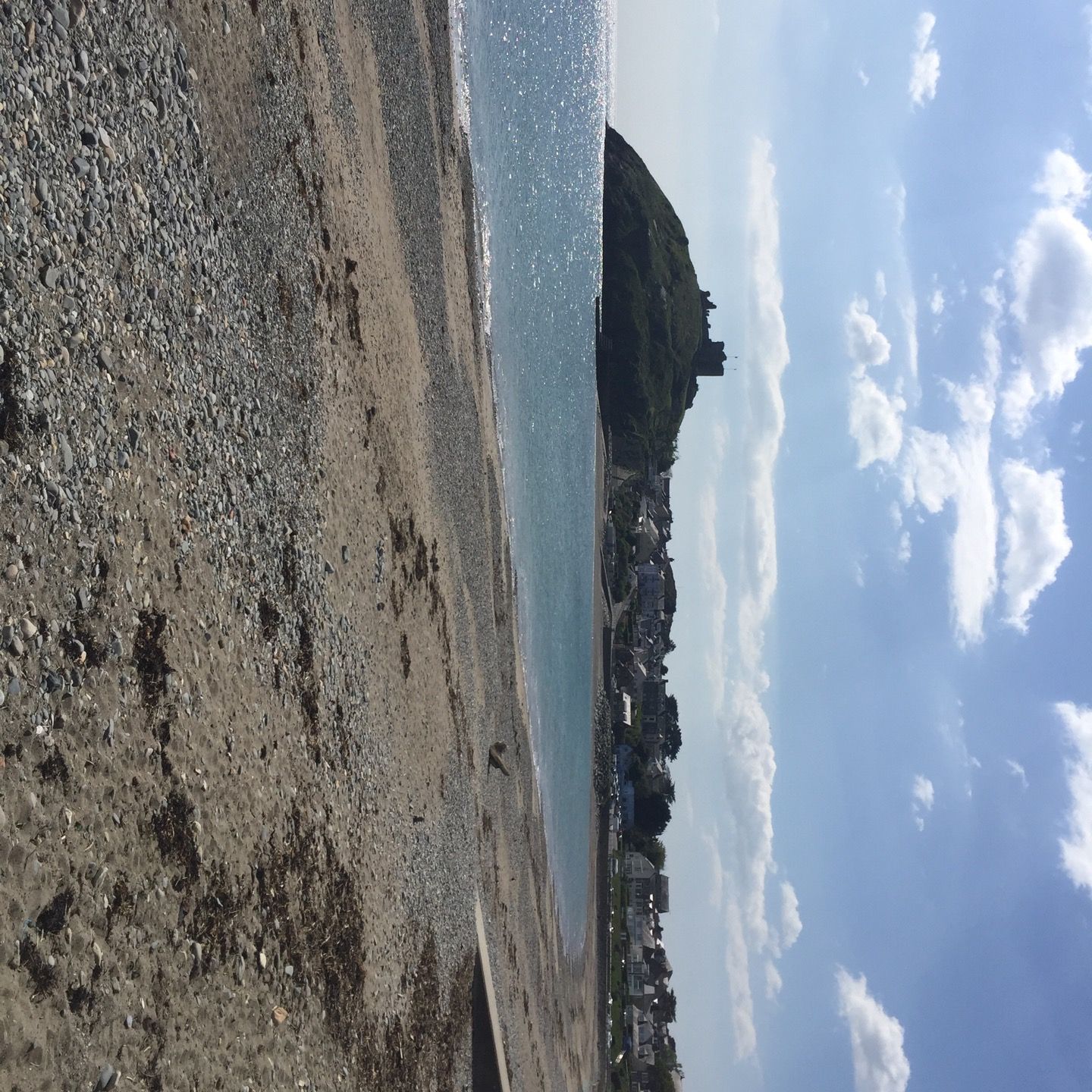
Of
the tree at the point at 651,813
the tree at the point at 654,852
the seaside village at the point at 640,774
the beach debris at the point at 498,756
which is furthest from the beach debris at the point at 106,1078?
the tree at the point at 654,852

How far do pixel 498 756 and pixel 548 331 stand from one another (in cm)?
2006

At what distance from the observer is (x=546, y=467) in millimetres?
35656

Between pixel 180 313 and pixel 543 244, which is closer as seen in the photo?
pixel 180 313

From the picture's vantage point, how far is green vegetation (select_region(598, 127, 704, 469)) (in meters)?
55.7

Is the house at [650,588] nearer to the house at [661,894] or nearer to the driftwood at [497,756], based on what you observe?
the house at [661,894]

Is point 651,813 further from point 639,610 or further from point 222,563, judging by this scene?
point 222,563

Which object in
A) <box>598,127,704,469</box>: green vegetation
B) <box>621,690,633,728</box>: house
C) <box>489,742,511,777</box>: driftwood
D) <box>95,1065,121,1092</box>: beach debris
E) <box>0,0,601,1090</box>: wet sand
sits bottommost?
<box>95,1065,121,1092</box>: beach debris

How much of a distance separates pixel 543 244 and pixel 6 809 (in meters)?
33.9

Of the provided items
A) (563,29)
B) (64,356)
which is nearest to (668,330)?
(563,29)

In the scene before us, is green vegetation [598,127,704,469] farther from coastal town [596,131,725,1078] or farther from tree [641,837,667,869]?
tree [641,837,667,869]

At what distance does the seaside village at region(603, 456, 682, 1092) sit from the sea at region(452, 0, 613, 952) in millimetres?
12249

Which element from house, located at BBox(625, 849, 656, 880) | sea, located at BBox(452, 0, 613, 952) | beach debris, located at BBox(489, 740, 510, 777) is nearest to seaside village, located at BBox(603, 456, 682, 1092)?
house, located at BBox(625, 849, 656, 880)

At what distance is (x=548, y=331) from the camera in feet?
121

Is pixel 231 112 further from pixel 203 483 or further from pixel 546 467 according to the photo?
pixel 546 467
